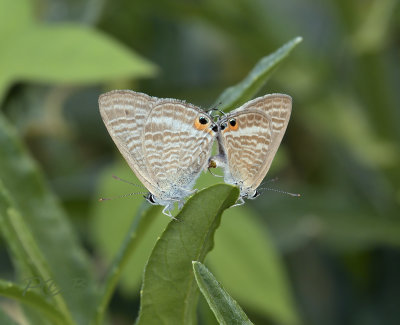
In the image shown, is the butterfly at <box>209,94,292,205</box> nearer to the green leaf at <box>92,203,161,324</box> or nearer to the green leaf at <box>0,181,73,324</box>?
the green leaf at <box>92,203,161,324</box>

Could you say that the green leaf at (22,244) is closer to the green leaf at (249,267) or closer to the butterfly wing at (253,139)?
the butterfly wing at (253,139)

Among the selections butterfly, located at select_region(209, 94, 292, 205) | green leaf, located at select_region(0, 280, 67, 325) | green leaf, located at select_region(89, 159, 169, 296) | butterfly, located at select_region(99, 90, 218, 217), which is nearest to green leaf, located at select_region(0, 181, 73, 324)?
green leaf, located at select_region(0, 280, 67, 325)

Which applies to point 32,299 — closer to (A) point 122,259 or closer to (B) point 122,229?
(A) point 122,259

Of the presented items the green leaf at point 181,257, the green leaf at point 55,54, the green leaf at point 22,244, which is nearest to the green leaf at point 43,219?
the green leaf at point 22,244

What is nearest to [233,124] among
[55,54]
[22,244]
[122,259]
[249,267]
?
[122,259]

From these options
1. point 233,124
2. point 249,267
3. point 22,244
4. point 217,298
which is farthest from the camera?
point 249,267
